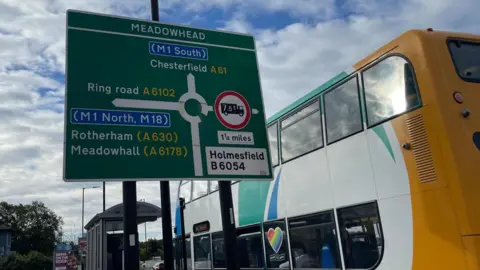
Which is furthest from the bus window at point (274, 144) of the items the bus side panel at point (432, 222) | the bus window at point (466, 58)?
the bus window at point (466, 58)

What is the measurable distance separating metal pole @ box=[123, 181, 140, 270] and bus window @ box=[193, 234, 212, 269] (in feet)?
19.3

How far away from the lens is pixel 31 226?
85.8 meters

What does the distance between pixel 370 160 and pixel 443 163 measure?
1.13 m

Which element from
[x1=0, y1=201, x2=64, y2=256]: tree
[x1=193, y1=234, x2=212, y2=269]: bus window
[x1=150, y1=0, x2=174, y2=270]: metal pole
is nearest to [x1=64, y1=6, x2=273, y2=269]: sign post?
[x1=150, y1=0, x2=174, y2=270]: metal pole

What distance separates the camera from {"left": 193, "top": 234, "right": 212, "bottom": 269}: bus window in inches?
428

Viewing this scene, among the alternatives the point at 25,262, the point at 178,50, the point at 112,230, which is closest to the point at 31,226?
the point at 25,262

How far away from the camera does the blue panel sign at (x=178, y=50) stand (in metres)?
5.87

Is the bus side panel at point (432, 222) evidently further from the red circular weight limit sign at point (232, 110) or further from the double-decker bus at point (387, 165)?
the red circular weight limit sign at point (232, 110)

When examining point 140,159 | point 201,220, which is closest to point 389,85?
point 140,159

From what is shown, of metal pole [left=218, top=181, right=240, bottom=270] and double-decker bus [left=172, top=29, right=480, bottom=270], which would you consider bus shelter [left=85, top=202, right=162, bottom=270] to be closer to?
double-decker bus [left=172, top=29, right=480, bottom=270]

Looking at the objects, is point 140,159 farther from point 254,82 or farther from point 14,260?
point 14,260

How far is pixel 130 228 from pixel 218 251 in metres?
5.65

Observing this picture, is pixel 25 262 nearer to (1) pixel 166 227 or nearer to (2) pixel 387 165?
(1) pixel 166 227

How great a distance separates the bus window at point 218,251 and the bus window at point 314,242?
10.0ft
